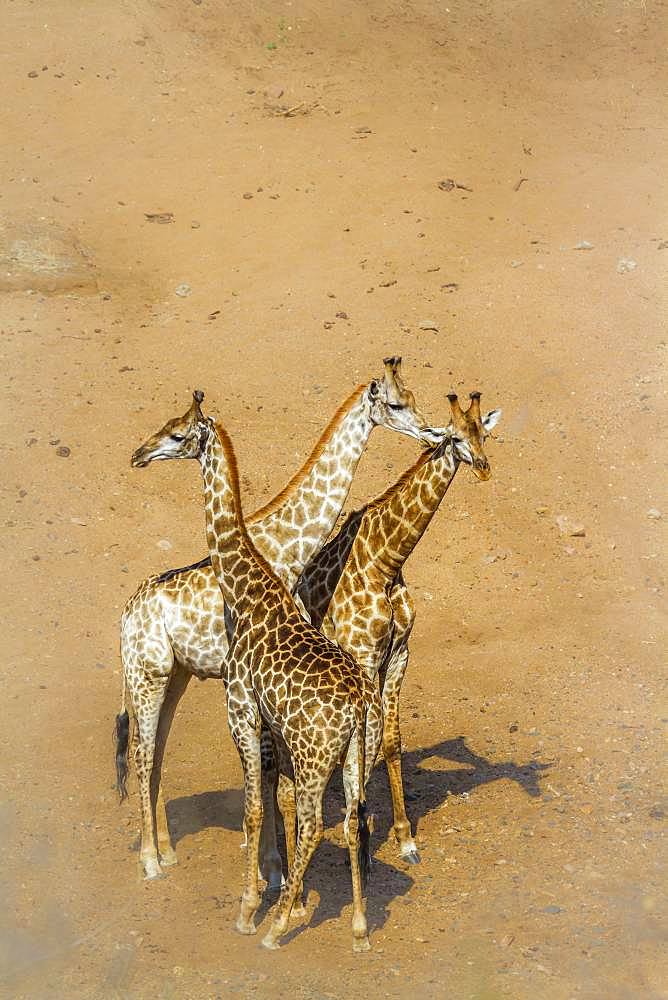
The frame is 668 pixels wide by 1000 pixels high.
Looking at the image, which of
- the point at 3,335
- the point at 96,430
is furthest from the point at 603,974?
the point at 3,335

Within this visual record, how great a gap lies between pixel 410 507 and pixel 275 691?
177 centimetres

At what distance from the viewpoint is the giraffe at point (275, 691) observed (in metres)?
7.71

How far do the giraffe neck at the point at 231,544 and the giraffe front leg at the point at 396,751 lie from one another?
1430mm

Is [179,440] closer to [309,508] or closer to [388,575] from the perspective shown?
[309,508]

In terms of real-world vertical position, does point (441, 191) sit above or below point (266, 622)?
below

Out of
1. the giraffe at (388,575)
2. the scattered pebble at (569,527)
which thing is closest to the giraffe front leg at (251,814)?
the giraffe at (388,575)

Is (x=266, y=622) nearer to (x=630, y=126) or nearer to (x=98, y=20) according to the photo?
(x=630, y=126)

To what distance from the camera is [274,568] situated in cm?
883

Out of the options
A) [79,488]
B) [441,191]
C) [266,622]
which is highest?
[266,622]

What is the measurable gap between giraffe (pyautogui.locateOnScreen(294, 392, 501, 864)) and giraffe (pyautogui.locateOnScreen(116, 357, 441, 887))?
0.36 metres

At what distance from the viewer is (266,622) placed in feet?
27.2

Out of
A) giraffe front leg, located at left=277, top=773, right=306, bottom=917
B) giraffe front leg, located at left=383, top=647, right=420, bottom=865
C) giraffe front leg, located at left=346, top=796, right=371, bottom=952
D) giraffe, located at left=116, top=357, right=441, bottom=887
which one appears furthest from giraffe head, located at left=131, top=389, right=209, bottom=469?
giraffe front leg, located at left=346, top=796, right=371, bottom=952

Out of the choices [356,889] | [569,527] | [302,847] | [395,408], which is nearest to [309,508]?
[395,408]

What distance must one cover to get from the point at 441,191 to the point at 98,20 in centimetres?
780
